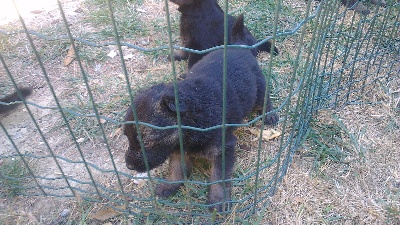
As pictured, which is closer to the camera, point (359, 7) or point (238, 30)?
point (238, 30)

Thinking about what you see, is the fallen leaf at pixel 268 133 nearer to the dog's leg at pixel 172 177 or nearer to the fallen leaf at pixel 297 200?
the fallen leaf at pixel 297 200

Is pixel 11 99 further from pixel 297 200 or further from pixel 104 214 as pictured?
pixel 297 200

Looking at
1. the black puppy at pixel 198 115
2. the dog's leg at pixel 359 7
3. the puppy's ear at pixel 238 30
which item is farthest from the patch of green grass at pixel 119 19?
the dog's leg at pixel 359 7

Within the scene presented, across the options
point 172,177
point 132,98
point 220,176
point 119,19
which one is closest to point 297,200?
point 220,176

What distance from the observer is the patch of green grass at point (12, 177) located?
3207 millimetres

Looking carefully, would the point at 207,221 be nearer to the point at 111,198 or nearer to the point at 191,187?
the point at 191,187

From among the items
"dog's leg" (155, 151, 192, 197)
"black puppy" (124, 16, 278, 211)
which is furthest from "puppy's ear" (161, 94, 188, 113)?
"dog's leg" (155, 151, 192, 197)

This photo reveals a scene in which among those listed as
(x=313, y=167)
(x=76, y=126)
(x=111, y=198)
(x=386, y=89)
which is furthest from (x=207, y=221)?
(x=386, y=89)

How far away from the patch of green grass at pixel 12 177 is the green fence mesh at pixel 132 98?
0.03 feet

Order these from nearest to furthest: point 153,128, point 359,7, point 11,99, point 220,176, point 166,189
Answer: point 153,128 < point 220,176 < point 166,189 < point 11,99 < point 359,7

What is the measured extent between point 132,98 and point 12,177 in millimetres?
1758

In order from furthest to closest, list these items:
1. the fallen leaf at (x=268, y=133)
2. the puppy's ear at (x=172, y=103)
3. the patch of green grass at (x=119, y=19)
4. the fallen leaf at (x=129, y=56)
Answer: the patch of green grass at (x=119, y=19) < the fallen leaf at (x=129, y=56) < the fallen leaf at (x=268, y=133) < the puppy's ear at (x=172, y=103)

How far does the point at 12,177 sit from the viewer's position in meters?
3.21

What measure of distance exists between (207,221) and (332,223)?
101cm
